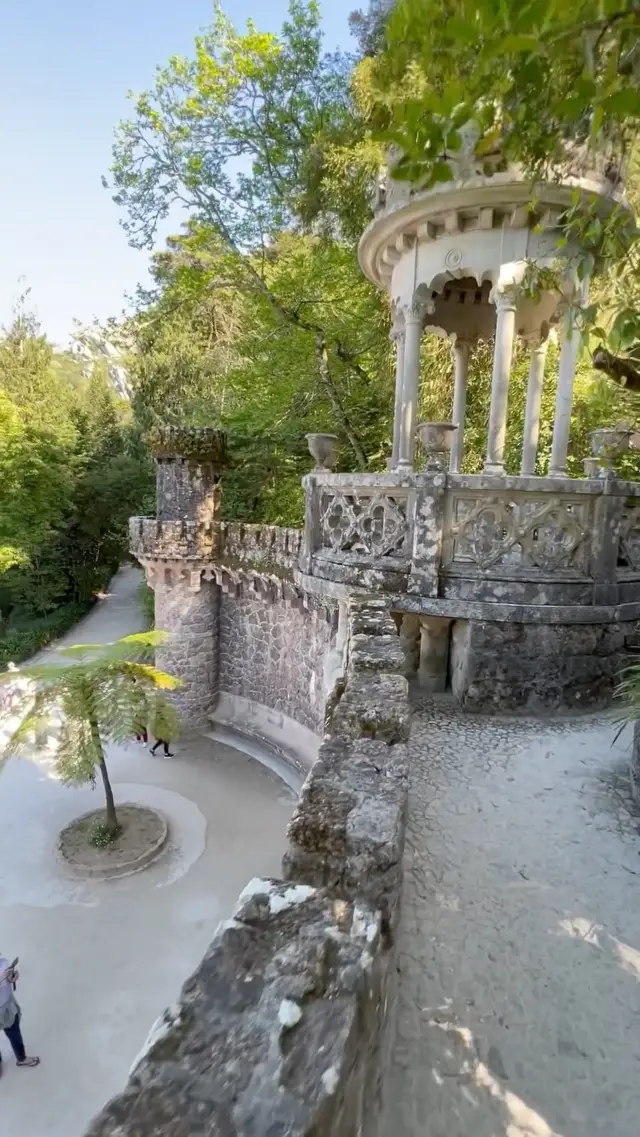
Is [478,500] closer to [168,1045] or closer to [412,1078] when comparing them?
[412,1078]

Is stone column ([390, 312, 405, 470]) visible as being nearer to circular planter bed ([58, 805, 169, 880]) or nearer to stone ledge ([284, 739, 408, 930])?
stone ledge ([284, 739, 408, 930])

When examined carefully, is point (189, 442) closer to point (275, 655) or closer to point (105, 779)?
point (275, 655)

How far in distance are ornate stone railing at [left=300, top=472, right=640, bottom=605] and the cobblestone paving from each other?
1.53 m

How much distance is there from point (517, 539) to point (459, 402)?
14.3 feet

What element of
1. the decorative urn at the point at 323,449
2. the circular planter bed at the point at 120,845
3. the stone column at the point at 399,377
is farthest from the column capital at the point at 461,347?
the circular planter bed at the point at 120,845

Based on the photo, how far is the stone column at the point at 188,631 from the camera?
1356 centimetres

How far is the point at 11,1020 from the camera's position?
265 inches

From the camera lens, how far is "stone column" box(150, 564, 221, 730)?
13.6 meters

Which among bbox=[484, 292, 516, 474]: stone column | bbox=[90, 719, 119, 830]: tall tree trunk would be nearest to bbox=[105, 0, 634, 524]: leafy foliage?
bbox=[484, 292, 516, 474]: stone column

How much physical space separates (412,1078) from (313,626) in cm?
890

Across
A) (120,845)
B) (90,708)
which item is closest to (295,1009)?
(90,708)

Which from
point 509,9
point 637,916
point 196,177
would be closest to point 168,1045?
point 637,916

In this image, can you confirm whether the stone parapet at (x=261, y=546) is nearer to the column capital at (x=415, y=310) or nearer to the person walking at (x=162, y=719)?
the person walking at (x=162, y=719)

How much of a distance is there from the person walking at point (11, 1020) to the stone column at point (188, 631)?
7114 mm
